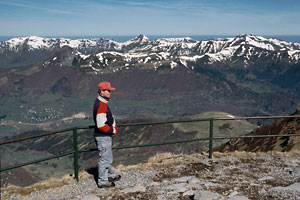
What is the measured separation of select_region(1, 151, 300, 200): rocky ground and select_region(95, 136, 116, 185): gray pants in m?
0.57

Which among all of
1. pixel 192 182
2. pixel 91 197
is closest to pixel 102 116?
pixel 91 197

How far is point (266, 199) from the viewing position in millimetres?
11242

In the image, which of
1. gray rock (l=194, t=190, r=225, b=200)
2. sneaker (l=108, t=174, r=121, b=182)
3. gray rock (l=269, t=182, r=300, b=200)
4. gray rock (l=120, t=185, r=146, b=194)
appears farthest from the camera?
sneaker (l=108, t=174, r=121, b=182)

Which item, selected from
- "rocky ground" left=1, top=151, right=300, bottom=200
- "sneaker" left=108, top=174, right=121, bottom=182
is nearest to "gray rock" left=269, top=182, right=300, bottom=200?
"rocky ground" left=1, top=151, right=300, bottom=200

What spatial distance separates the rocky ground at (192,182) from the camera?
11.8 metres

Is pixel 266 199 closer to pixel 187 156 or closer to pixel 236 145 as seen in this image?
pixel 187 156

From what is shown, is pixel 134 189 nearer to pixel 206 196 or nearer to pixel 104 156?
pixel 104 156

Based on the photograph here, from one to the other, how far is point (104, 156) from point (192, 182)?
13.4 feet

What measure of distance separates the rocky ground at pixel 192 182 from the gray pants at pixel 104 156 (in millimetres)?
570

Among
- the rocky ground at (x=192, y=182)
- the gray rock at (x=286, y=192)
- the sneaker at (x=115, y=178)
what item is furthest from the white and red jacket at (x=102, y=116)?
the gray rock at (x=286, y=192)

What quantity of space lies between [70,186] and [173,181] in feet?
15.4

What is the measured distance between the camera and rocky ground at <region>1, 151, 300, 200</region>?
11.8m

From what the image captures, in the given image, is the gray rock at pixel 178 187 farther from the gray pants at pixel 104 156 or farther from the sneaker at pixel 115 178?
the gray pants at pixel 104 156

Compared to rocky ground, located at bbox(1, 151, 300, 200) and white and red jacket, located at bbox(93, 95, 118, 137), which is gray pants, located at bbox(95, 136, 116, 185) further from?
rocky ground, located at bbox(1, 151, 300, 200)
